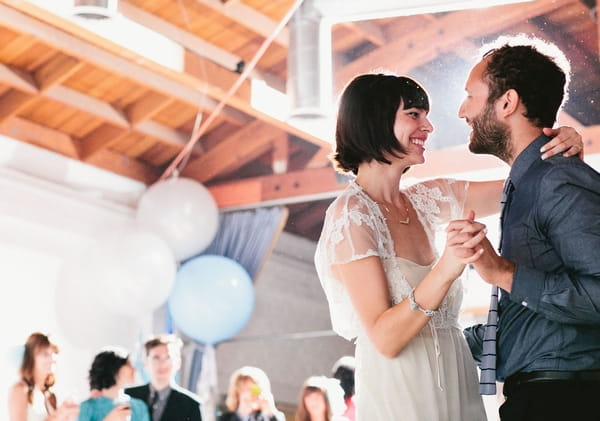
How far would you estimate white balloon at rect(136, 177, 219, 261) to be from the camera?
19.6 feet

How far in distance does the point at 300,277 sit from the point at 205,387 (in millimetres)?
1778

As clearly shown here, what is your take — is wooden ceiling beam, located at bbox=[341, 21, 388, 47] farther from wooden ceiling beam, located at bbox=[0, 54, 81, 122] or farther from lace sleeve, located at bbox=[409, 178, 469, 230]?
lace sleeve, located at bbox=[409, 178, 469, 230]

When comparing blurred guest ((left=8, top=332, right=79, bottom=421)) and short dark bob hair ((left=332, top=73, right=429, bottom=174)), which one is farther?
blurred guest ((left=8, top=332, right=79, bottom=421))

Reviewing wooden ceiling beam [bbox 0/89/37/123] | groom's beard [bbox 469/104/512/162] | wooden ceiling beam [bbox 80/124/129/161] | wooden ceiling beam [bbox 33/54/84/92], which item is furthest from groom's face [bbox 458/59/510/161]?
wooden ceiling beam [bbox 80/124/129/161]

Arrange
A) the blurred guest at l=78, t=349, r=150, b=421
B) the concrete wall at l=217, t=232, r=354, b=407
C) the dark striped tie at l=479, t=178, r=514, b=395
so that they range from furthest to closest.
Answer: the concrete wall at l=217, t=232, r=354, b=407 < the blurred guest at l=78, t=349, r=150, b=421 < the dark striped tie at l=479, t=178, r=514, b=395

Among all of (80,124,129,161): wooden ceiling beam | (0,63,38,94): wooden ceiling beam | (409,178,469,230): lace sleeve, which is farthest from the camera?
(80,124,129,161): wooden ceiling beam

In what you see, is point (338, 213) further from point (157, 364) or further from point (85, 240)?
point (85, 240)

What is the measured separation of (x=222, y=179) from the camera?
25.2 feet

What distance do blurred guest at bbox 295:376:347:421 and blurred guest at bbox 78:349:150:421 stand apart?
100 cm

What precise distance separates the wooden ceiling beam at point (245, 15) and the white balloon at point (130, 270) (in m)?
1.51

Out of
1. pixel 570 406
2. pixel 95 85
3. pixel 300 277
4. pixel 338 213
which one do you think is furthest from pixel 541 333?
pixel 300 277

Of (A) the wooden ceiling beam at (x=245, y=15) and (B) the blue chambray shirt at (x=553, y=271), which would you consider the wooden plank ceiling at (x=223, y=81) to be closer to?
(A) the wooden ceiling beam at (x=245, y=15)

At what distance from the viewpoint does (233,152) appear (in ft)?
24.6

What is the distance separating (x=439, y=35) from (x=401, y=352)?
4.19 meters
